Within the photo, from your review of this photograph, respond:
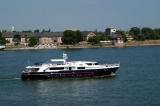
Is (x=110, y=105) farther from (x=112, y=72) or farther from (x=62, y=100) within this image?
(x=112, y=72)

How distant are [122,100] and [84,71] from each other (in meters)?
20.7

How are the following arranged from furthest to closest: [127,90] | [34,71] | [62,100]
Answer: [34,71] → [127,90] → [62,100]

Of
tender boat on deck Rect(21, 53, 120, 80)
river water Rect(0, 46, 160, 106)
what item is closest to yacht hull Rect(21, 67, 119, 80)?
tender boat on deck Rect(21, 53, 120, 80)

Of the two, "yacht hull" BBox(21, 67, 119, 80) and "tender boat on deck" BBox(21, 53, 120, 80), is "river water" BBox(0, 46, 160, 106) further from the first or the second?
"tender boat on deck" BBox(21, 53, 120, 80)

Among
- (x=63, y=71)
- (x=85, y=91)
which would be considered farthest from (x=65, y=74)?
(x=85, y=91)

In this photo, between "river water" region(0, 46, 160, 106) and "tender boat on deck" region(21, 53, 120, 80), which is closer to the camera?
"river water" region(0, 46, 160, 106)

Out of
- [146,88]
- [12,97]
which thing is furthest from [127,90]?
[12,97]

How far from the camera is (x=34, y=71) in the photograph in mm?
68125

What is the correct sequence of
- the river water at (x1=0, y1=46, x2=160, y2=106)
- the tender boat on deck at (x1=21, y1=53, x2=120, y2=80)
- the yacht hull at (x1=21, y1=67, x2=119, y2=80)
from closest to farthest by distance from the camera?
1. the river water at (x1=0, y1=46, x2=160, y2=106)
2. the yacht hull at (x1=21, y1=67, x2=119, y2=80)
3. the tender boat on deck at (x1=21, y1=53, x2=120, y2=80)

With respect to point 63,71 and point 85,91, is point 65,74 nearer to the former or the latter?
point 63,71

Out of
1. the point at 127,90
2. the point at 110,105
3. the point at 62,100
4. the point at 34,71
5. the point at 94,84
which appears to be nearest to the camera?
the point at 110,105

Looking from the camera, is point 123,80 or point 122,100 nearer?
point 122,100

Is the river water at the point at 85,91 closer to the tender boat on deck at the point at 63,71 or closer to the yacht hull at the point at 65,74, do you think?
Result: the yacht hull at the point at 65,74

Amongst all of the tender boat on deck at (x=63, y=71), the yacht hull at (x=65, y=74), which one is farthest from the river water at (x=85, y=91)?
the tender boat on deck at (x=63, y=71)
